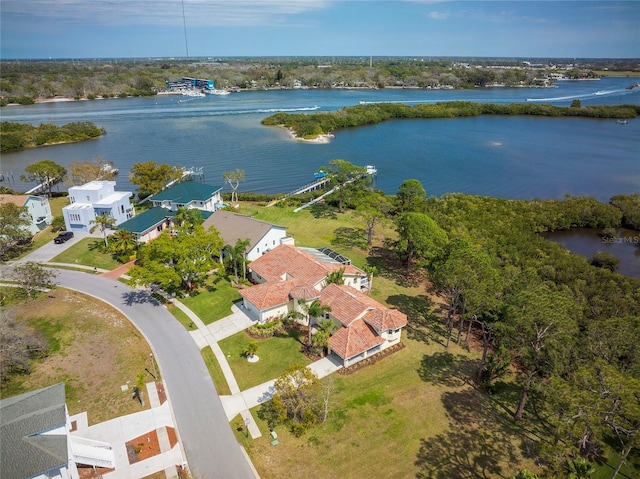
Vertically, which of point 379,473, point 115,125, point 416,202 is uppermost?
point 115,125

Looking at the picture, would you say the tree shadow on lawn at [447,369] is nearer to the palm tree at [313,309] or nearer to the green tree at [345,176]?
the palm tree at [313,309]

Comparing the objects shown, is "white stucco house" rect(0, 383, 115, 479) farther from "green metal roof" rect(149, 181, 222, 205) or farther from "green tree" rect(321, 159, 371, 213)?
"green tree" rect(321, 159, 371, 213)

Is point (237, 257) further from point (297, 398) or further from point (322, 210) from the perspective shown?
point (322, 210)

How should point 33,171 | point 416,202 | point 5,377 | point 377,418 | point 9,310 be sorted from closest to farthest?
point 377,418
point 5,377
point 9,310
point 416,202
point 33,171

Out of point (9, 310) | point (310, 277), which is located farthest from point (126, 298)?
point (310, 277)

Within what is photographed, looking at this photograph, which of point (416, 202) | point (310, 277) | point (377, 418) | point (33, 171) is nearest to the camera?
point (377, 418)

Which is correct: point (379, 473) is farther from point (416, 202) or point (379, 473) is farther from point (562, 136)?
point (562, 136)

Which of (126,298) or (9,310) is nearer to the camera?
(9,310)
